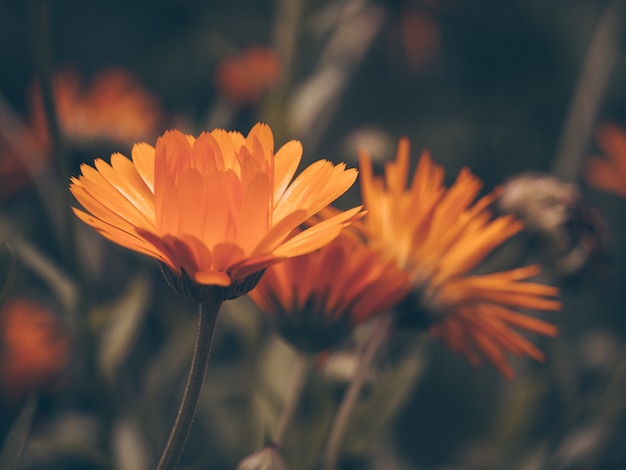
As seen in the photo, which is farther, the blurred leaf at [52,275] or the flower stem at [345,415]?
the blurred leaf at [52,275]

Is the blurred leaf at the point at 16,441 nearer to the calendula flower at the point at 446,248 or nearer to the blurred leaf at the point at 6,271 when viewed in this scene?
the blurred leaf at the point at 6,271

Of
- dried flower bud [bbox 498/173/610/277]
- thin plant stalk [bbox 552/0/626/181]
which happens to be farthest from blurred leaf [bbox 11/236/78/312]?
thin plant stalk [bbox 552/0/626/181]

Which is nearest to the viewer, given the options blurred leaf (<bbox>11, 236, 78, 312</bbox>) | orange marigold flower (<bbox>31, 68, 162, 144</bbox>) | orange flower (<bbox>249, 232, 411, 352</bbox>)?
orange flower (<bbox>249, 232, 411, 352</bbox>)

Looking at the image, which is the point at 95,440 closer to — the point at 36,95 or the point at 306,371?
the point at 306,371

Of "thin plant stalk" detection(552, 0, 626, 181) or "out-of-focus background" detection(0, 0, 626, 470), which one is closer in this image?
"out-of-focus background" detection(0, 0, 626, 470)

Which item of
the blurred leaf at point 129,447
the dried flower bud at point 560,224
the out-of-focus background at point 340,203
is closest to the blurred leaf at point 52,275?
the out-of-focus background at point 340,203

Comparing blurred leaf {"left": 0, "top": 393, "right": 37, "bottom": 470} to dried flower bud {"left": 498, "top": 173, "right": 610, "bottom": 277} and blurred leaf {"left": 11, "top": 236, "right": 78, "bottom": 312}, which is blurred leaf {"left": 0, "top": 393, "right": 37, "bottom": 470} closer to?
blurred leaf {"left": 11, "top": 236, "right": 78, "bottom": 312}
